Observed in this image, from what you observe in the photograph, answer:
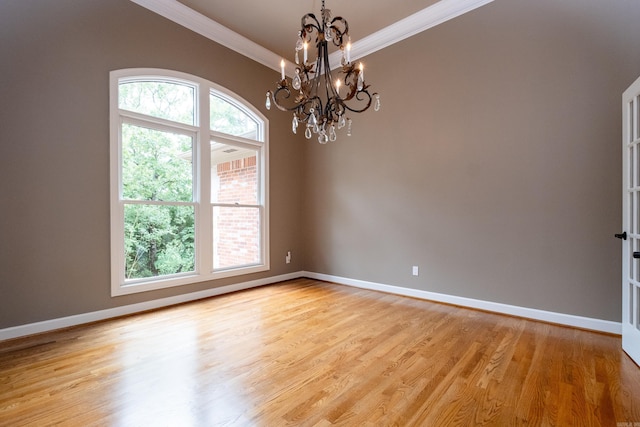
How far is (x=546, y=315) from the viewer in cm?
292

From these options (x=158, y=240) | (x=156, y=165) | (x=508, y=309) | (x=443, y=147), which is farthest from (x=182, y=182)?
(x=508, y=309)

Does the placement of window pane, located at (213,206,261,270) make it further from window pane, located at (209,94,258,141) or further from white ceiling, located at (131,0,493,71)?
white ceiling, located at (131,0,493,71)

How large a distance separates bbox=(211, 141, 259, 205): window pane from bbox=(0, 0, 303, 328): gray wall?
1250mm

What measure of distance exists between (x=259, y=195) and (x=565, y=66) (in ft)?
13.0

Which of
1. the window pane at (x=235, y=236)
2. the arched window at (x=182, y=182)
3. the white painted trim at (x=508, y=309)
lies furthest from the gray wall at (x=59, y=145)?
the white painted trim at (x=508, y=309)

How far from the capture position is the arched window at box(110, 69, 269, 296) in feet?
10.4

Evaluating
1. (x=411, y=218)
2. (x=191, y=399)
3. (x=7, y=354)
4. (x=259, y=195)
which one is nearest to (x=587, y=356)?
(x=411, y=218)

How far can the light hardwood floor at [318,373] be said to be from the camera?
158cm

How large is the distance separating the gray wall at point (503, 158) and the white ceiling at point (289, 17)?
0.55 ft

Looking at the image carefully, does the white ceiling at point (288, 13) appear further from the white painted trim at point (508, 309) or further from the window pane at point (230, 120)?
the white painted trim at point (508, 309)

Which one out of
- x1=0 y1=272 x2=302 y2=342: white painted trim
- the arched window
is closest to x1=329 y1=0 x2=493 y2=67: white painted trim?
the arched window

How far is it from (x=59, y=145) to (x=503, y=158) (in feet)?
14.7

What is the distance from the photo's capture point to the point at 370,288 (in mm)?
4238

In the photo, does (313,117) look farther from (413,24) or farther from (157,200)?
(413,24)
